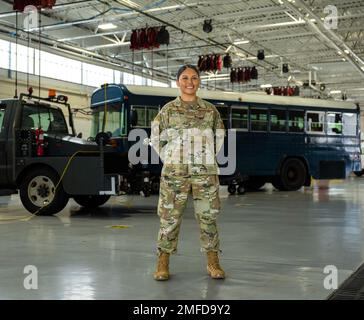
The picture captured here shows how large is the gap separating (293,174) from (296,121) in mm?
1651

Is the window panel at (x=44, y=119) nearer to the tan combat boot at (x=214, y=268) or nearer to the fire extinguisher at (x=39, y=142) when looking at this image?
the fire extinguisher at (x=39, y=142)

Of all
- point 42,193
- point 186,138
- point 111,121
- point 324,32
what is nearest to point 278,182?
point 111,121

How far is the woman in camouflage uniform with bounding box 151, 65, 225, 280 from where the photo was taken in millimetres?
4246

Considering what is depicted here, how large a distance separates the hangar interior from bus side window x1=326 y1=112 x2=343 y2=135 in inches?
115

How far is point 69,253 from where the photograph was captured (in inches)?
218

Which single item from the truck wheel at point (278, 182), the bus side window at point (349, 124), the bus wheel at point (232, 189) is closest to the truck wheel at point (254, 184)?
the truck wheel at point (278, 182)


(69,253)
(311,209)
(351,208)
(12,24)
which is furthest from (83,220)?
(12,24)

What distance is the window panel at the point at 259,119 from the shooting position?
15.3 m

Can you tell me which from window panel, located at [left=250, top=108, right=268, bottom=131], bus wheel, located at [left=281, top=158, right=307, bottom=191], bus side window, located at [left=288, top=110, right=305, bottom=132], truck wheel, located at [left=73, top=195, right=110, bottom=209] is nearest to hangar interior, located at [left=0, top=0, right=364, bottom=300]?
truck wheel, located at [left=73, top=195, right=110, bottom=209]

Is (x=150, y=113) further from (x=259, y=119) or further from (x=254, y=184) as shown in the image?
(x=254, y=184)

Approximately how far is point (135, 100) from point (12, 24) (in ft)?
27.4

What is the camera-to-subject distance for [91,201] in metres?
10.8

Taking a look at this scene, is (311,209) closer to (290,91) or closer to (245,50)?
(245,50)

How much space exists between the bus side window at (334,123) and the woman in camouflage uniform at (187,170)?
1313 cm
